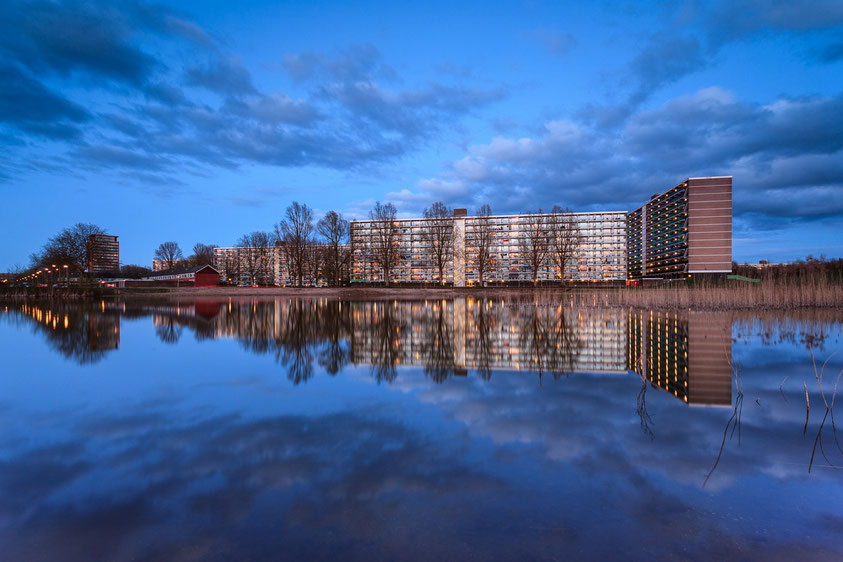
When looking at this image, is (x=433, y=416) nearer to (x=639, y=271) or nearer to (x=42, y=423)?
(x=42, y=423)

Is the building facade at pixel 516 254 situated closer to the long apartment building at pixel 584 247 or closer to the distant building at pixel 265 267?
the long apartment building at pixel 584 247

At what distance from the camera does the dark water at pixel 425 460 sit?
2.34 m

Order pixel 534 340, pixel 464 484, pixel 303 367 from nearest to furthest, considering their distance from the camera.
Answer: pixel 464 484 → pixel 303 367 → pixel 534 340

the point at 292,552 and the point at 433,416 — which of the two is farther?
the point at 433,416

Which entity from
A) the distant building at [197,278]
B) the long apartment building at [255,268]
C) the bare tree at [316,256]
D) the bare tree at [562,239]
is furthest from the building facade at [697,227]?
the distant building at [197,278]

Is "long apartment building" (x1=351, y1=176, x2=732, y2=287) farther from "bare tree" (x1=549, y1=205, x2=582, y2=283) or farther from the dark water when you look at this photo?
the dark water

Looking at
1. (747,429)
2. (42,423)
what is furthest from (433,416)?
(42,423)

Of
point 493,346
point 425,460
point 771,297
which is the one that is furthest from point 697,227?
point 425,460

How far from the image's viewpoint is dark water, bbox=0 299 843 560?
234 cm

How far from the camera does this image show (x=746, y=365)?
6.94 metres

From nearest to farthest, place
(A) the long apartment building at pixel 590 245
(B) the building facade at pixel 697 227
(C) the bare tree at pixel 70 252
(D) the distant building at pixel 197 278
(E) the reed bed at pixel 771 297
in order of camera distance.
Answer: (E) the reed bed at pixel 771 297
(C) the bare tree at pixel 70 252
(D) the distant building at pixel 197 278
(A) the long apartment building at pixel 590 245
(B) the building facade at pixel 697 227

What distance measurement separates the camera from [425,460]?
338cm

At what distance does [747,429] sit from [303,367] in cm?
607

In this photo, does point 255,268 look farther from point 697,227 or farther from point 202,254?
point 697,227
